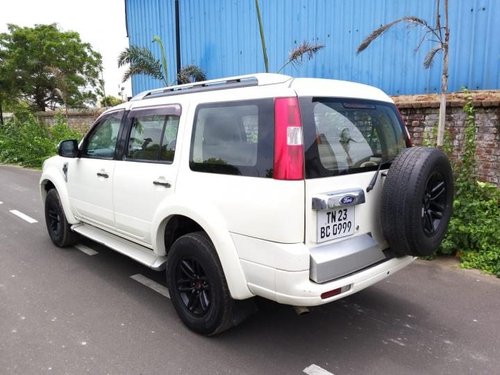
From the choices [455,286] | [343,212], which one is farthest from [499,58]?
[343,212]

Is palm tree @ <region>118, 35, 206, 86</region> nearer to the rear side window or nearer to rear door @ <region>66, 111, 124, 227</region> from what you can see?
rear door @ <region>66, 111, 124, 227</region>

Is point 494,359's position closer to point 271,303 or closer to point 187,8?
point 271,303

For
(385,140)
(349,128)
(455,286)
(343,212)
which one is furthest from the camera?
(455,286)

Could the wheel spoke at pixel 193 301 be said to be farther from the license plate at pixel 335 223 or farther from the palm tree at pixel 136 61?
the palm tree at pixel 136 61

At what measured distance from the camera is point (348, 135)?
→ 301 centimetres

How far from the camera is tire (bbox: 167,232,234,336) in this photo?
298 centimetres

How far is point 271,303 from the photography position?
3.86m

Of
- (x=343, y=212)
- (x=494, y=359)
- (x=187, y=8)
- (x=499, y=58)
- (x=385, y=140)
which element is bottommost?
(x=494, y=359)

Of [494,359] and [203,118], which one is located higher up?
[203,118]

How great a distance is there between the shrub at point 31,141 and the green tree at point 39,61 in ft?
19.3

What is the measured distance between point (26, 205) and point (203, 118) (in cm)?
667

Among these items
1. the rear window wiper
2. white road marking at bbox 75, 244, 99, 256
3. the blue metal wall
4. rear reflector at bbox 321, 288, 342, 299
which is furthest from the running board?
the blue metal wall

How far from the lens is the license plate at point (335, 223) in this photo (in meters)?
2.65

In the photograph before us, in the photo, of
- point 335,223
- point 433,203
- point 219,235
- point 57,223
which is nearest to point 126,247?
point 219,235
